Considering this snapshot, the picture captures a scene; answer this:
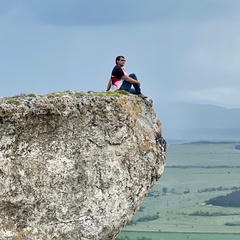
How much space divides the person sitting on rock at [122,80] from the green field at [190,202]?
6148cm

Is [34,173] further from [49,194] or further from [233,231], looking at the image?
[233,231]

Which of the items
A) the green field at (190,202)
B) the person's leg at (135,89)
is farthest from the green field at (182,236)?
the person's leg at (135,89)

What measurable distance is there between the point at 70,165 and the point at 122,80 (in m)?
2.72

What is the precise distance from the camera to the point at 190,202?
373 feet

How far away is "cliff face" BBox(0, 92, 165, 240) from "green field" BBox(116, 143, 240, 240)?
61.9m

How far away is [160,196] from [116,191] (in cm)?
11102

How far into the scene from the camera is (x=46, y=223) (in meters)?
15.0

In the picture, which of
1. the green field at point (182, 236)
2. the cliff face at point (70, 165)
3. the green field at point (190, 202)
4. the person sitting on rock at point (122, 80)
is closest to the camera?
the cliff face at point (70, 165)

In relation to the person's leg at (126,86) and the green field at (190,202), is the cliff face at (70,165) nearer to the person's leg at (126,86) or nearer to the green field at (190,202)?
the person's leg at (126,86)

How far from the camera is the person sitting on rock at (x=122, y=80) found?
16438mm

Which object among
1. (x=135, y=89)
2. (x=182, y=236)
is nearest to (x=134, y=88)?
(x=135, y=89)

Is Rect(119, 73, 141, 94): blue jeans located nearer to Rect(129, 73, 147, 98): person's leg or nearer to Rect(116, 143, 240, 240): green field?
Rect(129, 73, 147, 98): person's leg

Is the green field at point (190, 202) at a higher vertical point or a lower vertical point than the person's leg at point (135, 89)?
lower

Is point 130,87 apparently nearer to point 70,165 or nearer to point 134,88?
point 134,88
